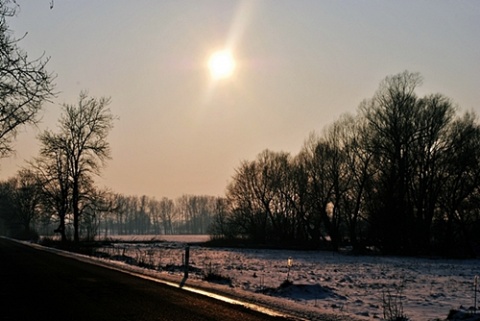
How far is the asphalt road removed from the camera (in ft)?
27.6

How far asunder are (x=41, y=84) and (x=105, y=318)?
395 inches

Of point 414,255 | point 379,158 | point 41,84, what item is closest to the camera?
point 41,84

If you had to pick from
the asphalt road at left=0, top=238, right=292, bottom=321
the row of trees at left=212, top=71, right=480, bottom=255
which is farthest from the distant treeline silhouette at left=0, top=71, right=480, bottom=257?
the asphalt road at left=0, top=238, right=292, bottom=321

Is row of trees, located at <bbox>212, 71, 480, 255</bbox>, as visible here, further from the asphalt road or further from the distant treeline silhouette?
the asphalt road

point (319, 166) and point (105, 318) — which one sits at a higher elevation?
point (319, 166)

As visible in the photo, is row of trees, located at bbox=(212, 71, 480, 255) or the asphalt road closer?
the asphalt road

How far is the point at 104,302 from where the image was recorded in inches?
390

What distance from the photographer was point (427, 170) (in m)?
48.5

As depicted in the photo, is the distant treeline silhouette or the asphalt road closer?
the asphalt road

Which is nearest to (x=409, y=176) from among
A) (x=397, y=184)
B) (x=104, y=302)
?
(x=397, y=184)

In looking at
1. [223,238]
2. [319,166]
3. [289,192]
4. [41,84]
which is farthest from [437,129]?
[41,84]

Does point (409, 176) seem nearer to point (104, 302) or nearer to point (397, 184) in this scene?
point (397, 184)

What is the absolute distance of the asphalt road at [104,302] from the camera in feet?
27.6

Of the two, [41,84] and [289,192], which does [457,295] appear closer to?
[41,84]
